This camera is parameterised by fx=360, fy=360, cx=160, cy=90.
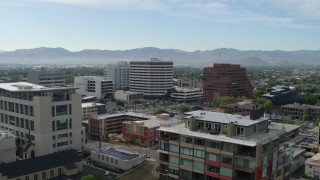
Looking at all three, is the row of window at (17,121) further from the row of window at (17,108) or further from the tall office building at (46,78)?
the tall office building at (46,78)

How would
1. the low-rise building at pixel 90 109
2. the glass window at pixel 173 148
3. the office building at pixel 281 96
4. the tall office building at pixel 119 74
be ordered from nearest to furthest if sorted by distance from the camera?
the glass window at pixel 173 148 < the low-rise building at pixel 90 109 < the office building at pixel 281 96 < the tall office building at pixel 119 74

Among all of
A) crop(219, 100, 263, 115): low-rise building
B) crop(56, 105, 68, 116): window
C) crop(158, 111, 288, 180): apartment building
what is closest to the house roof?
crop(56, 105, 68, 116): window

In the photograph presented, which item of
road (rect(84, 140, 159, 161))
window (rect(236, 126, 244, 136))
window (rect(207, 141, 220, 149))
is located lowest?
road (rect(84, 140, 159, 161))

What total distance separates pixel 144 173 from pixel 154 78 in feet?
284

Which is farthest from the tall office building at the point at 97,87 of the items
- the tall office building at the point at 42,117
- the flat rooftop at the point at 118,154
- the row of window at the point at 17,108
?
the flat rooftop at the point at 118,154

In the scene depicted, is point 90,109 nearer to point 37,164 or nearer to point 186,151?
point 37,164

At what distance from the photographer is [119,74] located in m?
162

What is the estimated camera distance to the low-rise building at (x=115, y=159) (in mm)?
46688

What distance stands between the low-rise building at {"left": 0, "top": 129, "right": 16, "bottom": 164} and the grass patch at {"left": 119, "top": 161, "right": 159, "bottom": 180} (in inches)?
515

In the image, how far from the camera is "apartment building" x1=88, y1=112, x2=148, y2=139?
218 feet

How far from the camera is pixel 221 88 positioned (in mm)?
118562

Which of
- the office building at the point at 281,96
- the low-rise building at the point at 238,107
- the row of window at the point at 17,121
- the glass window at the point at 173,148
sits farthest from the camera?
the office building at the point at 281,96

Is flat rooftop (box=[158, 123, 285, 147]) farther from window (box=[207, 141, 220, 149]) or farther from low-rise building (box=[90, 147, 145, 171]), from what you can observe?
low-rise building (box=[90, 147, 145, 171])

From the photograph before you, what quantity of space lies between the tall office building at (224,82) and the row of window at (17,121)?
252 ft
